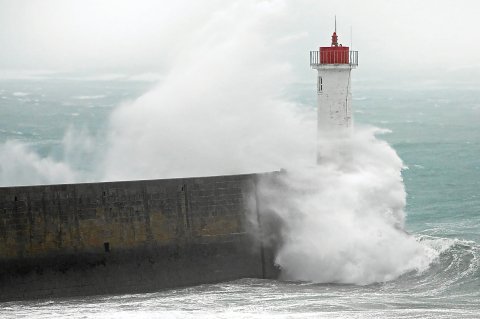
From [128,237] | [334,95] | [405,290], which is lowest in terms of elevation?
[405,290]

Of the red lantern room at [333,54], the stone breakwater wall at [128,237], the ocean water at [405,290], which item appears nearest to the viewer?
the ocean water at [405,290]

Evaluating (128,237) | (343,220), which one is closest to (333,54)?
(343,220)

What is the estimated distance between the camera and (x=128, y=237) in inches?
674

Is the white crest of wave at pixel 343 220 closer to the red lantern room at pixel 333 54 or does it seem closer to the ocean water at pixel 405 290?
the ocean water at pixel 405 290

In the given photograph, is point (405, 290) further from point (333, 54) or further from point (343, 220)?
point (333, 54)

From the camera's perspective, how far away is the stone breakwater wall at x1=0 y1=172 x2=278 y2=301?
1653cm

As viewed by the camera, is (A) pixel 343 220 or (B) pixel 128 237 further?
(A) pixel 343 220

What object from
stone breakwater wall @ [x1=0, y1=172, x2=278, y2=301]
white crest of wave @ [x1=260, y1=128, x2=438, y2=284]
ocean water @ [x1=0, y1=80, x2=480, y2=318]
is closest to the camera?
ocean water @ [x1=0, y1=80, x2=480, y2=318]

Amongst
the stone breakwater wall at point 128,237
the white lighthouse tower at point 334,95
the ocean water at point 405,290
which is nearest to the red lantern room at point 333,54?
the white lighthouse tower at point 334,95

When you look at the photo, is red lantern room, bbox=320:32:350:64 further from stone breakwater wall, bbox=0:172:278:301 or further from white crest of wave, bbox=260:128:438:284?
stone breakwater wall, bbox=0:172:278:301

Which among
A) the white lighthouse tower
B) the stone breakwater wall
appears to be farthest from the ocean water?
the white lighthouse tower

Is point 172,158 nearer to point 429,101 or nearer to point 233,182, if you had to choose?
point 233,182

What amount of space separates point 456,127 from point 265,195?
119ft

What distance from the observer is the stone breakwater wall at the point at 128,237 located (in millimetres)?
16531
